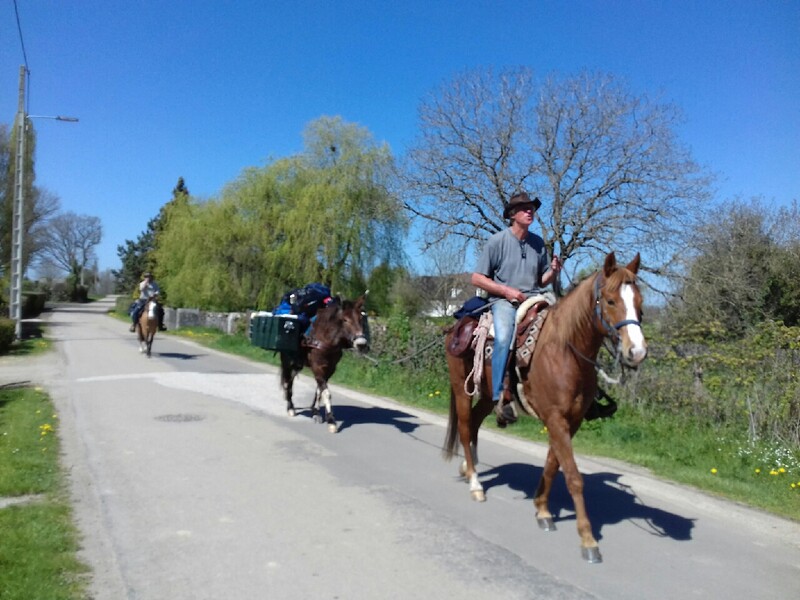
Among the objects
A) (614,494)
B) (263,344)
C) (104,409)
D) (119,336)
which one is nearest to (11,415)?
(104,409)

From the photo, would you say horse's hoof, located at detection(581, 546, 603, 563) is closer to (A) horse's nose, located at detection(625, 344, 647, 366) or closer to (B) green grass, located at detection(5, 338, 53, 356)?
(A) horse's nose, located at detection(625, 344, 647, 366)

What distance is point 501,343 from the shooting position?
562cm

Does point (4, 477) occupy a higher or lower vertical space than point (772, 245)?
lower

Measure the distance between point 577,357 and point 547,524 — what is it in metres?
1.48

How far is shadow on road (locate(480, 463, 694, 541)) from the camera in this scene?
18.2 ft

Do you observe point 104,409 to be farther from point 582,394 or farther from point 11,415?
point 582,394

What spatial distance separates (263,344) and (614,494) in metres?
6.27

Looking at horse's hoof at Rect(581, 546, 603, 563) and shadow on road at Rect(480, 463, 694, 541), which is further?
shadow on road at Rect(480, 463, 694, 541)

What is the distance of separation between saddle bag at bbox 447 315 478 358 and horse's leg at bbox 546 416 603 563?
1470 mm

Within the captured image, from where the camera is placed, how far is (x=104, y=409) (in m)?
10.6

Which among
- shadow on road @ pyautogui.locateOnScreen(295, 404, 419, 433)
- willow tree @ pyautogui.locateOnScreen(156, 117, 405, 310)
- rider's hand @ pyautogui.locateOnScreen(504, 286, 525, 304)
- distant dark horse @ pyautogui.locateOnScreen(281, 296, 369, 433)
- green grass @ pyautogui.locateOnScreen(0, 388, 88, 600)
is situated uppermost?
willow tree @ pyautogui.locateOnScreen(156, 117, 405, 310)

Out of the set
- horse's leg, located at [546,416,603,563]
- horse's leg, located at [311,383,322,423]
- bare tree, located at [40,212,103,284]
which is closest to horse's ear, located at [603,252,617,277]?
horse's leg, located at [546,416,603,563]

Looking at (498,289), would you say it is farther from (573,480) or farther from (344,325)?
(344,325)

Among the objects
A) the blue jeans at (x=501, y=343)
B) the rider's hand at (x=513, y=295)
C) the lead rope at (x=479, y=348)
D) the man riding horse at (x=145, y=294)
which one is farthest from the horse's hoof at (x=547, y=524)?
the man riding horse at (x=145, y=294)
